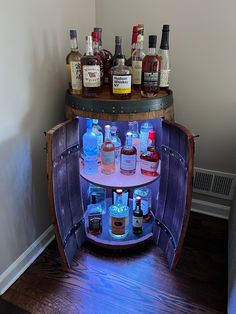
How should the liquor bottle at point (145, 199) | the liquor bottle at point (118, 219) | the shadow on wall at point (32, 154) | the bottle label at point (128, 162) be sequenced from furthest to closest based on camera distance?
1. the liquor bottle at point (145, 199)
2. the liquor bottle at point (118, 219)
3. the bottle label at point (128, 162)
4. the shadow on wall at point (32, 154)

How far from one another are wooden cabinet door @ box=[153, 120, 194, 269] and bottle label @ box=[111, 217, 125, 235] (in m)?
0.19

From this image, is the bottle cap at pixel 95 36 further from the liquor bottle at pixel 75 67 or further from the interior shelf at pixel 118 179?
the interior shelf at pixel 118 179

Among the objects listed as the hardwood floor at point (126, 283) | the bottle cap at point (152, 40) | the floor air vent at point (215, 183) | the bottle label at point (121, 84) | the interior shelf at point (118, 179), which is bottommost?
the hardwood floor at point (126, 283)

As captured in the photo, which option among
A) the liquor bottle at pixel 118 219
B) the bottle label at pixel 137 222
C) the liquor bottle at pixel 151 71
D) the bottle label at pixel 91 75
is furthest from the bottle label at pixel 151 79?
the bottle label at pixel 137 222

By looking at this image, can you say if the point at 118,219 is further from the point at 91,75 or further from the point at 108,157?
the point at 91,75

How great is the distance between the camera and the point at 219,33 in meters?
1.28

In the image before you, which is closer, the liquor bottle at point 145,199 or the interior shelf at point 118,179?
the interior shelf at point 118,179

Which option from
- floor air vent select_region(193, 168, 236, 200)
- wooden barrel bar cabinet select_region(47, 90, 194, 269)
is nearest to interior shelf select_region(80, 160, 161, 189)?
wooden barrel bar cabinet select_region(47, 90, 194, 269)

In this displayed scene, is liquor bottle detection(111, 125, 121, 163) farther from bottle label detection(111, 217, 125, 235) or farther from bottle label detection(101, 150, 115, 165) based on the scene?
bottle label detection(111, 217, 125, 235)

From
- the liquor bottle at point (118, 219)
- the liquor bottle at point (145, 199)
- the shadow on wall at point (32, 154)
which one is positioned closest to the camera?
the shadow on wall at point (32, 154)

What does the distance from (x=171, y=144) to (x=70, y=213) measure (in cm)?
62

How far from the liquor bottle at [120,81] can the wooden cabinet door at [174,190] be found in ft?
0.78

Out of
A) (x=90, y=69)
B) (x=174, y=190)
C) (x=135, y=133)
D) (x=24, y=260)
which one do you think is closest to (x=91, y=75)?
(x=90, y=69)

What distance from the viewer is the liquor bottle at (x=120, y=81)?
1.05 meters
